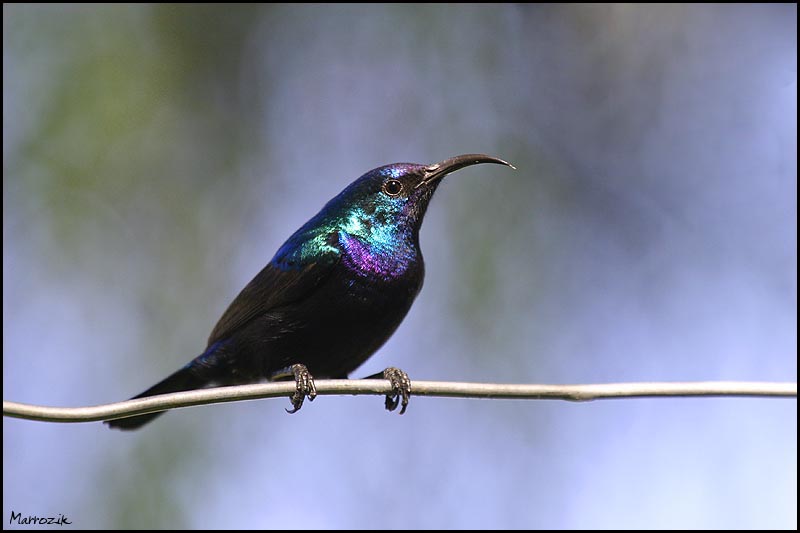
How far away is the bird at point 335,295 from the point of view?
154 inches

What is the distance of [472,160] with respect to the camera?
4074mm

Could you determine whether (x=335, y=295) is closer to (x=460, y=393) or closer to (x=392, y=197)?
(x=392, y=197)

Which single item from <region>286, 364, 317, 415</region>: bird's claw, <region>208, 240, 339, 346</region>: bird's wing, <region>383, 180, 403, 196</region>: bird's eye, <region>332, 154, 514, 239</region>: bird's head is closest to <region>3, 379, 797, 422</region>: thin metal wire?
<region>286, 364, 317, 415</region>: bird's claw

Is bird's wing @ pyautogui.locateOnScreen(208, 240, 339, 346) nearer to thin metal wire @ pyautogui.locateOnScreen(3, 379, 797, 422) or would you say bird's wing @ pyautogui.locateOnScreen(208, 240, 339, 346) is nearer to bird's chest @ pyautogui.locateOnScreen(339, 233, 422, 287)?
bird's chest @ pyautogui.locateOnScreen(339, 233, 422, 287)

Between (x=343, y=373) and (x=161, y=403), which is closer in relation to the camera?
(x=161, y=403)

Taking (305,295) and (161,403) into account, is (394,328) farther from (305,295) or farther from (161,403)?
(161,403)

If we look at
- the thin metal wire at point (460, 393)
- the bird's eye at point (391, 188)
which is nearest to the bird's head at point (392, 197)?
the bird's eye at point (391, 188)

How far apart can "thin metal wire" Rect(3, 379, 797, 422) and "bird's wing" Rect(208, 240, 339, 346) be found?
1.32 meters

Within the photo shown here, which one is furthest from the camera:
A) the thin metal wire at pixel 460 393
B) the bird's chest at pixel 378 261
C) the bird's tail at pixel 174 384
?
the bird's tail at pixel 174 384

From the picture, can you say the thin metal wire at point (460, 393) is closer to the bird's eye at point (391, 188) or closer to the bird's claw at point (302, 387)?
the bird's claw at point (302, 387)

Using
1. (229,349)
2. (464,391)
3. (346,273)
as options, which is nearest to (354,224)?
(346,273)

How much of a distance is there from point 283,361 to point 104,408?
5.77 ft

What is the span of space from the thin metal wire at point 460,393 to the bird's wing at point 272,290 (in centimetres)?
132

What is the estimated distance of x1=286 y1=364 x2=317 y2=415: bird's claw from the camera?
11.8 ft
